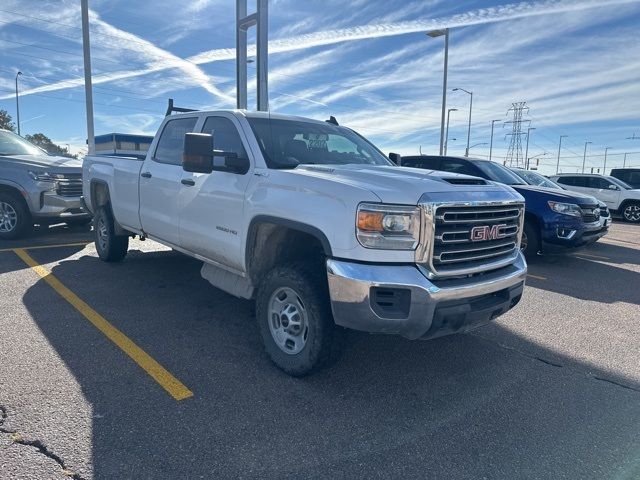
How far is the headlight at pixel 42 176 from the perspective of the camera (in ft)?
27.4

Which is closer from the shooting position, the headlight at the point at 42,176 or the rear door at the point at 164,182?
the rear door at the point at 164,182

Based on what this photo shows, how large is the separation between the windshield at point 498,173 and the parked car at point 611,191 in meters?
9.40

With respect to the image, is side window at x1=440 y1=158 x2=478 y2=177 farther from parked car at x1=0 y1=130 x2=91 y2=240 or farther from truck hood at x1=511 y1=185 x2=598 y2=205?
parked car at x1=0 y1=130 x2=91 y2=240

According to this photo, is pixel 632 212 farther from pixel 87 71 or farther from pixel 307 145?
pixel 87 71

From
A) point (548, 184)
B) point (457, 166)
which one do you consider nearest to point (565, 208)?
point (457, 166)

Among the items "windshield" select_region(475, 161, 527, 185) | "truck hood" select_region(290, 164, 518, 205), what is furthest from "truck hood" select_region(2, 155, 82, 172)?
"windshield" select_region(475, 161, 527, 185)

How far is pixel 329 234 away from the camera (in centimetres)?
317

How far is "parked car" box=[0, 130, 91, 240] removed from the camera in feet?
27.3

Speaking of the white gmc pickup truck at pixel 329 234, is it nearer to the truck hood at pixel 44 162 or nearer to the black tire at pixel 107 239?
the black tire at pixel 107 239

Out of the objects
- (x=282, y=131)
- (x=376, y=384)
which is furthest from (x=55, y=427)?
(x=282, y=131)

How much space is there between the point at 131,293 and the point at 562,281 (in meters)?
6.09

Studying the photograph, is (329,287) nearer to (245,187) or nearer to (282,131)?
(245,187)

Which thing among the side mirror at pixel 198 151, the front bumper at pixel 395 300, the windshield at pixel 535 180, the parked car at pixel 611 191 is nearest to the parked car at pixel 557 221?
the windshield at pixel 535 180

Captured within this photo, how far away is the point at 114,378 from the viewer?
3.48 meters
